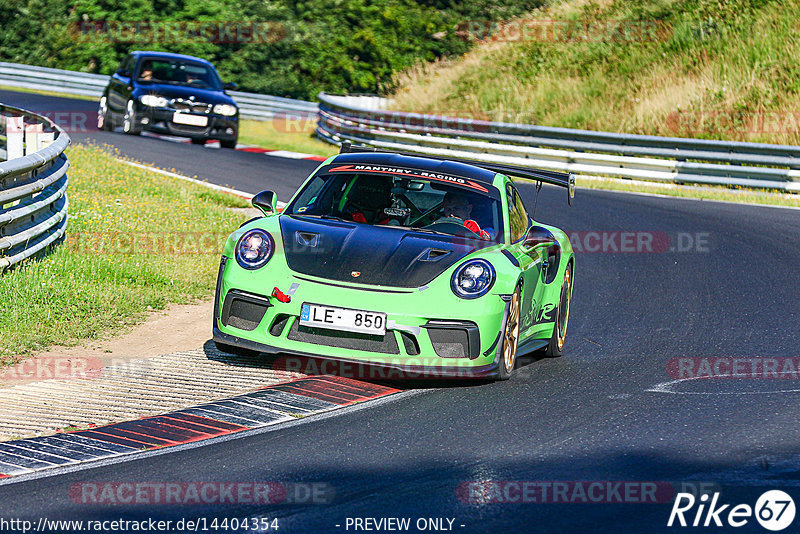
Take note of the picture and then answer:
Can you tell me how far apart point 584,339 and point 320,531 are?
4885mm

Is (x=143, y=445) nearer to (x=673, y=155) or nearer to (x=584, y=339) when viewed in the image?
(x=584, y=339)

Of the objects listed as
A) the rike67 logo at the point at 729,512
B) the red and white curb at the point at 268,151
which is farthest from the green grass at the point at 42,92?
the rike67 logo at the point at 729,512

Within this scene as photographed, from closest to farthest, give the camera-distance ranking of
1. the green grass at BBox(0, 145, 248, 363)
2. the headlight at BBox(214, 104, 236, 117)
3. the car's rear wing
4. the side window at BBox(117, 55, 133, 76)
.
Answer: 1. the car's rear wing
2. the green grass at BBox(0, 145, 248, 363)
3. the headlight at BBox(214, 104, 236, 117)
4. the side window at BBox(117, 55, 133, 76)

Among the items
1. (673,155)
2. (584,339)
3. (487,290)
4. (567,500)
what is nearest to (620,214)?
(673,155)

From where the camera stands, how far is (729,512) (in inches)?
190

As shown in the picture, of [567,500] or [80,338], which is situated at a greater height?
[567,500]

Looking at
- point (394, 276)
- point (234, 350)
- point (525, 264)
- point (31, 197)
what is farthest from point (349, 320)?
point (31, 197)

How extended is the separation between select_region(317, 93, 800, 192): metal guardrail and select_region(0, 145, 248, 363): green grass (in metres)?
8.10

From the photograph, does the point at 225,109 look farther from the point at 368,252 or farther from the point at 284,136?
the point at 368,252

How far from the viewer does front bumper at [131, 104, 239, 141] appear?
72.6ft

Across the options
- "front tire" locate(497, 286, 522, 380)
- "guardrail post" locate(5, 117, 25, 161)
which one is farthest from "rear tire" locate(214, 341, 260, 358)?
"guardrail post" locate(5, 117, 25, 161)

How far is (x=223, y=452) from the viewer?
5629 mm

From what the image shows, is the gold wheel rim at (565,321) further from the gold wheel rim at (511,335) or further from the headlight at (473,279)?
the headlight at (473,279)

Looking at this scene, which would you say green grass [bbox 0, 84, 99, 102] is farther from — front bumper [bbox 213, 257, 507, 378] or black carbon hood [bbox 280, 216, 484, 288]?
front bumper [bbox 213, 257, 507, 378]
